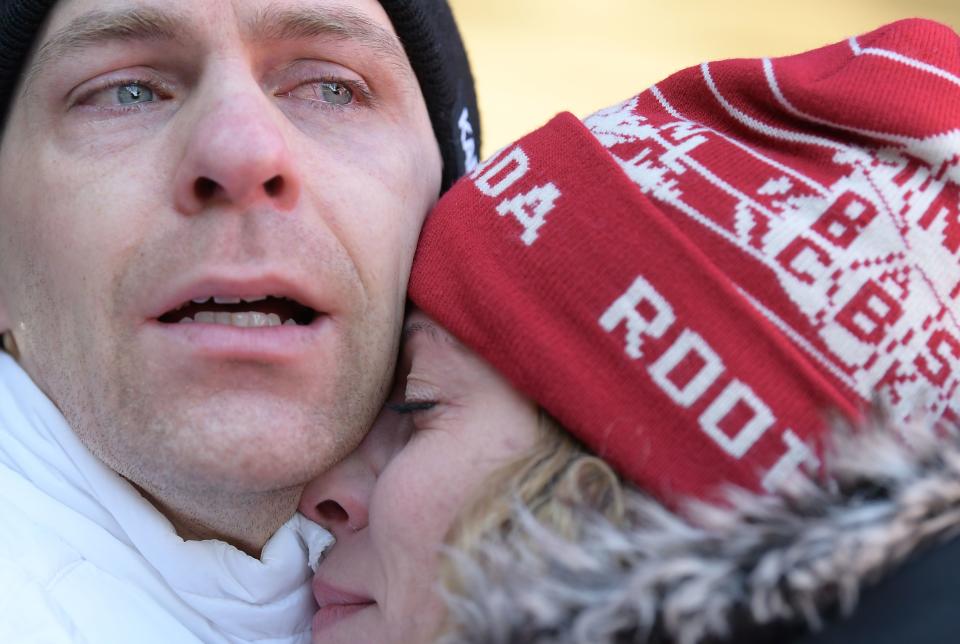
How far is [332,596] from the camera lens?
3.90 ft

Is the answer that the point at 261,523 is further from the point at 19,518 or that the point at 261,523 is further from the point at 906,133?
the point at 906,133

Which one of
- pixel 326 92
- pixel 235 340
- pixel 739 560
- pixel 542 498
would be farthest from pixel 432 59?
pixel 739 560

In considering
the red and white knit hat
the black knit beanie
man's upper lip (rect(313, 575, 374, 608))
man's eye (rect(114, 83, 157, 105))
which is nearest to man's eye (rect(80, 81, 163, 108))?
man's eye (rect(114, 83, 157, 105))

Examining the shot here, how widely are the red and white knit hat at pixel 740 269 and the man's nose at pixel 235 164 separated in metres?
0.24

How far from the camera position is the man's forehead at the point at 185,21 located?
1167 millimetres

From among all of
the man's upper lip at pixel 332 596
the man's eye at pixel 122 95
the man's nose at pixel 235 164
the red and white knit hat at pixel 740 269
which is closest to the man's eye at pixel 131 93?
the man's eye at pixel 122 95

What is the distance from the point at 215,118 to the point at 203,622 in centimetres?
64

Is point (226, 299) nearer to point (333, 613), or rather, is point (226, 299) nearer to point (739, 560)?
point (333, 613)

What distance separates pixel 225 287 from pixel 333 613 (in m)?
0.45

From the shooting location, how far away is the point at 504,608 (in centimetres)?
84

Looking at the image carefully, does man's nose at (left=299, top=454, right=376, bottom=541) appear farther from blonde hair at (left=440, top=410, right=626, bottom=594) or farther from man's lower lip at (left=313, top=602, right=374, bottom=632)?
blonde hair at (left=440, top=410, right=626, bottom=594)

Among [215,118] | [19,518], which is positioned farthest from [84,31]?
[19,518]

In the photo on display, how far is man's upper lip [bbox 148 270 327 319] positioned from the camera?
3.45 ft

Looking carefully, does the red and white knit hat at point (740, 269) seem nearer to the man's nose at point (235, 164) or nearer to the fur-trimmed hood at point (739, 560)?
the fur-trimmed hood at point (739, 560)
